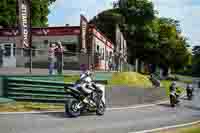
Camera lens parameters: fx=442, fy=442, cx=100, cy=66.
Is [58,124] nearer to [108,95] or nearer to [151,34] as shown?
[108,95]

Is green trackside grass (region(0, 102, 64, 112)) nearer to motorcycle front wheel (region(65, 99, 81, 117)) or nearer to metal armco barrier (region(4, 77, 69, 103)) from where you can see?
metal armco barrier (region(4, 77, 69, 103))

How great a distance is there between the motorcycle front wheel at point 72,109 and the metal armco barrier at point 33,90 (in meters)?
2.88

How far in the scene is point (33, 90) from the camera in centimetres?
1705

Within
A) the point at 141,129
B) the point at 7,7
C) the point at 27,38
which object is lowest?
the point at 141,129

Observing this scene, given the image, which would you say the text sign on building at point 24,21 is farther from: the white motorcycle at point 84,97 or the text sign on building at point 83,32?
the text sign on building at point 83,32

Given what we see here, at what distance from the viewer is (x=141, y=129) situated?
12805 mm

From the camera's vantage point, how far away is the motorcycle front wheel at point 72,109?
14.4 metres

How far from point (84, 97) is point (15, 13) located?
→ 38294mm

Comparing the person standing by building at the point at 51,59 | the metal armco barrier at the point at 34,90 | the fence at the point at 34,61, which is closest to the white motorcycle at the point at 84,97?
the metal armco barrier at the point at 34,90

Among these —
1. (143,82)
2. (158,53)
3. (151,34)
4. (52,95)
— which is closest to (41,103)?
(52,95)

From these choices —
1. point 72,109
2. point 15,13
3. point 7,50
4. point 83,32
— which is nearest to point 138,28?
point 15,13

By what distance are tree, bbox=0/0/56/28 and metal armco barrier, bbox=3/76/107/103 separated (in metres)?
32.6

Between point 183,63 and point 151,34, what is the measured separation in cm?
2008

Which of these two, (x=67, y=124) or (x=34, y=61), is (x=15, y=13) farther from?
(x=67, y=124)
